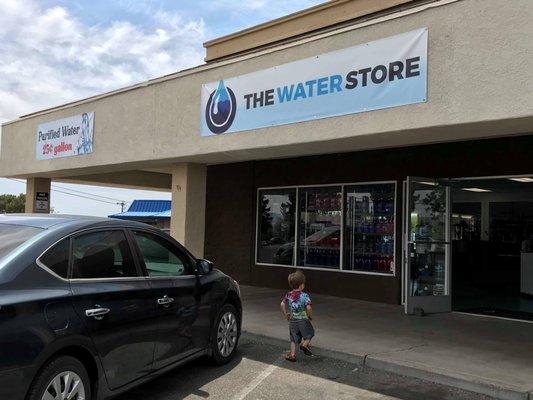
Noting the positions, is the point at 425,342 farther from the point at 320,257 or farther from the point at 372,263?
the point at 320,257

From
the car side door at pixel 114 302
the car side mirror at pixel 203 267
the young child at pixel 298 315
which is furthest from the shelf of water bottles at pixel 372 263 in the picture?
the car side door at pixel 114 302

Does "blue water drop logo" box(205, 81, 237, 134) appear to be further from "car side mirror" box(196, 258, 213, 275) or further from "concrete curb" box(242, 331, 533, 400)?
"concrete curb" box(242, 331, 533, 400)

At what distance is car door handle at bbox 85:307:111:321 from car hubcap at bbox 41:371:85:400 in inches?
16.8

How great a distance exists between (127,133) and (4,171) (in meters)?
6.12

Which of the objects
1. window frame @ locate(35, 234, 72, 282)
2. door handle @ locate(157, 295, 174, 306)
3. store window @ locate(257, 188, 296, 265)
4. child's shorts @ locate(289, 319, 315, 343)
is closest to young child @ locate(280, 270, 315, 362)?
child's shorts @ locate(289, 319, 315, 343)

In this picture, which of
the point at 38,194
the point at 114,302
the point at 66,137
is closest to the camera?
the point at 114,302

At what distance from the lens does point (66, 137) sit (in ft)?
41.2

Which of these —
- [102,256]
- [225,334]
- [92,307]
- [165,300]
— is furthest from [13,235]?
[225,334]

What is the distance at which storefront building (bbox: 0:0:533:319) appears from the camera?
6324 mm

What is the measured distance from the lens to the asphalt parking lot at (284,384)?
523 centimetres

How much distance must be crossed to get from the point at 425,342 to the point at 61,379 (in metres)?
4.98

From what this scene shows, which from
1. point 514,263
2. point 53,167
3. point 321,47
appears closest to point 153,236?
point 321,47

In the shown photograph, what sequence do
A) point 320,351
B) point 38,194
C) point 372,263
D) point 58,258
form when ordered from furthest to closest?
point 38,194 < point 372,263 < point 320,351 < point 58,258

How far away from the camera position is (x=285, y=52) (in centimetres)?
816
